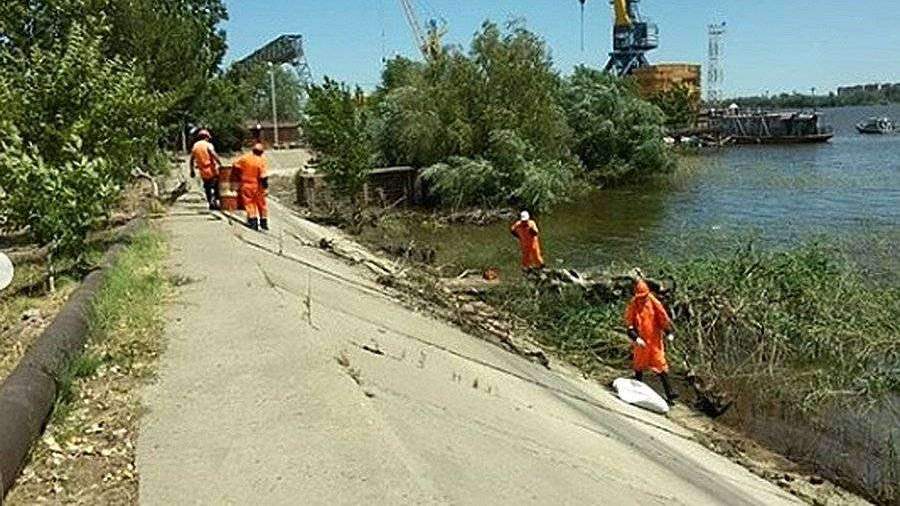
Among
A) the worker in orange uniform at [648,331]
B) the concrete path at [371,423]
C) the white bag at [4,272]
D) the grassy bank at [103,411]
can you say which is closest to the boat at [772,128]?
the worker in orange uniform at [648,331]

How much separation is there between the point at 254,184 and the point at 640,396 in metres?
10.1

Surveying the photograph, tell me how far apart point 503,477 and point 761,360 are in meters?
8.39

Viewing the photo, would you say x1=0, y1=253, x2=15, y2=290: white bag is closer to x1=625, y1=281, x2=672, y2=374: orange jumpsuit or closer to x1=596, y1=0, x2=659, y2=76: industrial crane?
x1=625, y1=281, x2=672, y2=374: orange jumpsuit

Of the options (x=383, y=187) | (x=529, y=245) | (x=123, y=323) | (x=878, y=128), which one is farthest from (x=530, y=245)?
(x=878, y=128)

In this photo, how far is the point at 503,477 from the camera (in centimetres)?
646

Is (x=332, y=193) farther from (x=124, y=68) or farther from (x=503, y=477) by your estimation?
(x=503, y=477)

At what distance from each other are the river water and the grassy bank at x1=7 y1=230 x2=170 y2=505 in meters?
13.1

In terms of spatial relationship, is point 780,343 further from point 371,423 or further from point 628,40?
point 628,40

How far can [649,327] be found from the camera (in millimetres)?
12375

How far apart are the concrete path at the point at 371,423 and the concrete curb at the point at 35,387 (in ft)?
2.60

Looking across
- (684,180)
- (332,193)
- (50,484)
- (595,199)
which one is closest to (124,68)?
(50,484)

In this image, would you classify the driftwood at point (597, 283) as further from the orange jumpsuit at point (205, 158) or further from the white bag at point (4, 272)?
the white bag at point (4, 272)

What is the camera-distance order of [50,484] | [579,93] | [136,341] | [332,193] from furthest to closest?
[579,93] → [332,193] → [136,341] → [50,484]

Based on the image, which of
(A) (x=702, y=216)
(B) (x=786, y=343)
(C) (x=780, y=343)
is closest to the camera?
(C) (x=780, y=343)
